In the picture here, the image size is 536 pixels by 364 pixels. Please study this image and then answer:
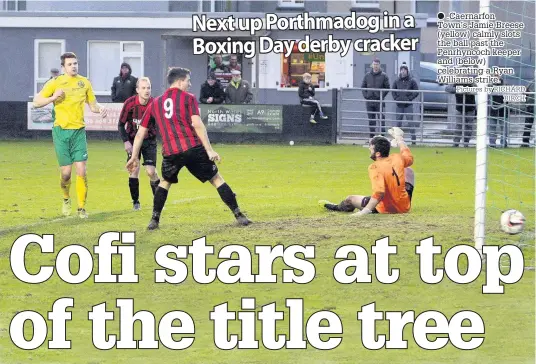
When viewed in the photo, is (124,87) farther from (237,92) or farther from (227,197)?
(227,197)

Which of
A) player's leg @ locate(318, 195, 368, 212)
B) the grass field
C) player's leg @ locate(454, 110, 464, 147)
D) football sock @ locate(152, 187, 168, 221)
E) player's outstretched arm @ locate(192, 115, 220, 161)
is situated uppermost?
player's outstretched arm @ locate(192, 115, 220, 161)

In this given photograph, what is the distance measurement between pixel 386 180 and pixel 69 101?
4324 millimetres

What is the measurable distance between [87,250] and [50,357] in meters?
4.06

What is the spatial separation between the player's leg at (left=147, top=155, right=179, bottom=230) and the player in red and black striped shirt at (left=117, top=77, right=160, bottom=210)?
2.16 metres

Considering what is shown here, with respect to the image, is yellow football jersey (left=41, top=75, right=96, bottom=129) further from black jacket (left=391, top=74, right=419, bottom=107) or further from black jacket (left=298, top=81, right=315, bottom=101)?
black jacket (left=391, top=74, right=419, bottom=107)

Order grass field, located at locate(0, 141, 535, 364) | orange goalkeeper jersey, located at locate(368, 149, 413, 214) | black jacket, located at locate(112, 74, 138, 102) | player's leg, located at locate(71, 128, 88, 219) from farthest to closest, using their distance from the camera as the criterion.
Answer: black jacket, located at locate(112, 74, 138, 102)
player's leg, located at locate(71, 128, 88, 219)
orange goalkeeper jersey, located at locate(368, 149, 413, 214)
grass field, located at locate(0, 141, 535, 364)

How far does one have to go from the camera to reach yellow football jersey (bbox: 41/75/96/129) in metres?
16.7

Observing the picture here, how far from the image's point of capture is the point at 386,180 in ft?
51.7

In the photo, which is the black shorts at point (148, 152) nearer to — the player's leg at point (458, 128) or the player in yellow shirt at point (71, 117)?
the player in yellow shirt at point (71, 117)

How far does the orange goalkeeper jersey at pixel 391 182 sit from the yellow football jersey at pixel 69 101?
398cm

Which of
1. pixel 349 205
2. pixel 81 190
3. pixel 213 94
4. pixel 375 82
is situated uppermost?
pixel 375 82

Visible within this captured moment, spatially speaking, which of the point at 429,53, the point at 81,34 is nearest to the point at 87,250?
the point at 81,34

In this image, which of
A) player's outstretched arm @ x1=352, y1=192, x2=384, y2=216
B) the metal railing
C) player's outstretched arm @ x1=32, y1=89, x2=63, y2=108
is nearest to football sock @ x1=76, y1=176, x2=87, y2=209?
player's outstretched arm @ x1=32, y1=89, x2=63, y2=108

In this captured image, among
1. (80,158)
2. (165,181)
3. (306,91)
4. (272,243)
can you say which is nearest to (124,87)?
(306,91)
